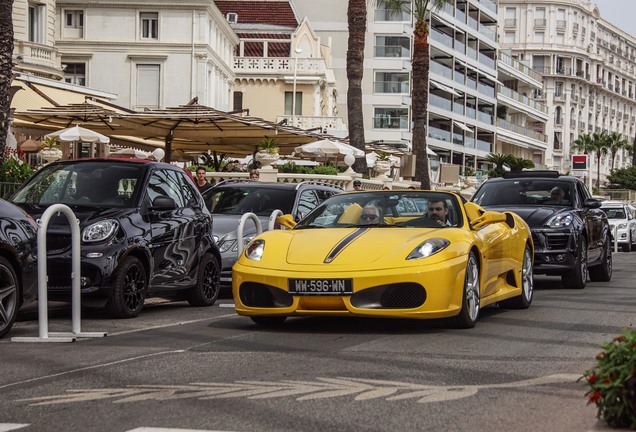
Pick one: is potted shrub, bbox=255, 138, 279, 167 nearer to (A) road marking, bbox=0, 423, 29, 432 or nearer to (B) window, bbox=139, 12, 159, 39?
(A) road marking, bbox=0, 423, 29, 432

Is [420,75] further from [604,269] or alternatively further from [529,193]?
[529,193]

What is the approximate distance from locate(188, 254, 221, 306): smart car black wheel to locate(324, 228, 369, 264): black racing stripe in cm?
347

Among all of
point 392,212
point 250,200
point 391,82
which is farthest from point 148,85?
point 392,212

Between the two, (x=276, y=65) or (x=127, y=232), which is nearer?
(x=127, y=232)

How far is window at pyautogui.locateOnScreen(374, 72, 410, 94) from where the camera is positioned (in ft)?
291

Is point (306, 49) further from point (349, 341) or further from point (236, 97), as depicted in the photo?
point (349, 341)

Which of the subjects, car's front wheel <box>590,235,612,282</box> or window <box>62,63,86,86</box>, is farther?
window <box>62,63,86,86</box>

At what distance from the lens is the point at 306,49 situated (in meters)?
75.2

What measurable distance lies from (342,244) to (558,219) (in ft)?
26.0

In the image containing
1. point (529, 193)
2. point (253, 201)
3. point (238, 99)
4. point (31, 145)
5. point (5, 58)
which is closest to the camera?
point (253, 201)

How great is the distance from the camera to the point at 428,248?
1059 centimetres

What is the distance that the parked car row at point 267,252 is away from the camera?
407 inches

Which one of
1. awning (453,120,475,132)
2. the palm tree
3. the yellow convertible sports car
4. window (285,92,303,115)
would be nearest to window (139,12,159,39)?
window (285,92,303,115)

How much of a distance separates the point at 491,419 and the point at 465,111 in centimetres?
9703
